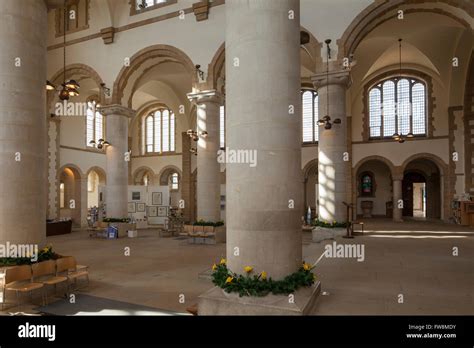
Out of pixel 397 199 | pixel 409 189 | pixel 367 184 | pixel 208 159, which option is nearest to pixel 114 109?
pixel 208 159

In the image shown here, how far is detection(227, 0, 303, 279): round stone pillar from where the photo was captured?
4684mm

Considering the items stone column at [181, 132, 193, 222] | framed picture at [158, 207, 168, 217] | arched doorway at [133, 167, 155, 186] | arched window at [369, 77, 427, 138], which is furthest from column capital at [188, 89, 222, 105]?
arched doorway at [133, 167, 155, 186]

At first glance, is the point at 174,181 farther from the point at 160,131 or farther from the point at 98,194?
the point at 98,194

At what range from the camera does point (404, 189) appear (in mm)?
25438

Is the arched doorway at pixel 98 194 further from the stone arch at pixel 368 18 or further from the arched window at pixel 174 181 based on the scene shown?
the stone arch at pixel 368 18

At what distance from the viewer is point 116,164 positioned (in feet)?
52.1

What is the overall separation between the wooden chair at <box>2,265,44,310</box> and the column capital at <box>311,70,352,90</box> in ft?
34.5

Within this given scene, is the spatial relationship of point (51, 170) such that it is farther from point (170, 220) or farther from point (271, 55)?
point (271, 55)

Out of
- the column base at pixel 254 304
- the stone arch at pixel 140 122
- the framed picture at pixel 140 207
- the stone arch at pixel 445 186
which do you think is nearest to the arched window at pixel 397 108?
the stone arch at pixel 445 186

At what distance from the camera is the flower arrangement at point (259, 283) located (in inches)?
176

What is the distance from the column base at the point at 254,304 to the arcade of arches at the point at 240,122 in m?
0.06

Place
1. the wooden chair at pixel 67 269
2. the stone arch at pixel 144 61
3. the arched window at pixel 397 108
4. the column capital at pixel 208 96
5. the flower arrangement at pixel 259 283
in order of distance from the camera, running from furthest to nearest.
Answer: the arched window at pixel 397 108, the stone arch at pixel 144 61, the column capital at pixel 208 96, the wooden chair at pixel 67 269, the flower arrangement at pixel 259 283

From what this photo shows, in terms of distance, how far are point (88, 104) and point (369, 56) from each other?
17860mm

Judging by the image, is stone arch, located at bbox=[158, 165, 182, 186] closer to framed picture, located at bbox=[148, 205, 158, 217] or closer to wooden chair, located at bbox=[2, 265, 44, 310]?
framed picture, located at bbox=[148, 205, 158, 217]
